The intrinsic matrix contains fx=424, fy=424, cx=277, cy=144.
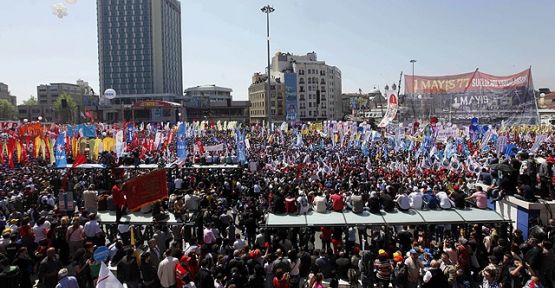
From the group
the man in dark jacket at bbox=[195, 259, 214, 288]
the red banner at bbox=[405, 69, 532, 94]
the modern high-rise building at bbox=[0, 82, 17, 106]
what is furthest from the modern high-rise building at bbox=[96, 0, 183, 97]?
the man in dark jacket at bbox=[195, 259, 214, 288]

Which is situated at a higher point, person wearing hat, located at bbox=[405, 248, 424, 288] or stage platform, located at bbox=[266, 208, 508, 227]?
stage platform, located at bbox=[266, 208, 508, 227]

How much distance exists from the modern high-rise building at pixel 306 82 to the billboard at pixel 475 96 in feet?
256

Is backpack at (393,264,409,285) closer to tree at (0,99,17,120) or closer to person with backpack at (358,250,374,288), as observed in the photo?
person with backpack at (358,250,374,288)

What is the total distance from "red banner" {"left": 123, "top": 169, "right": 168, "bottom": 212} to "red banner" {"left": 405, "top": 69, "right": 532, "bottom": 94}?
27932 mm

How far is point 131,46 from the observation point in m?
141

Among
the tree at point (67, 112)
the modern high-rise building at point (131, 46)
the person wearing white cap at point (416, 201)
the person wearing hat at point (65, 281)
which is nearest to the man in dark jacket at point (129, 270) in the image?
the person wearing hat at point (65, 281)

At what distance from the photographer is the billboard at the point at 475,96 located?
32625mm

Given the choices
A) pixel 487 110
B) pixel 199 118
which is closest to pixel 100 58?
pixel 199 118

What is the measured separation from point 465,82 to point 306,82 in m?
86.9

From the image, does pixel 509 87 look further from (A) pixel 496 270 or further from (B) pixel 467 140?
(A) pixel 496 270

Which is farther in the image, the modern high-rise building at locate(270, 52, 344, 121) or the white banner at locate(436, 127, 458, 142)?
the modern high-rise building at locate(270, 52, 344, 121)

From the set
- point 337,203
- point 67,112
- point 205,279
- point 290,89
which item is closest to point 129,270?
point 205,279

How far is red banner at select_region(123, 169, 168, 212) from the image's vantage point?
11547 mm

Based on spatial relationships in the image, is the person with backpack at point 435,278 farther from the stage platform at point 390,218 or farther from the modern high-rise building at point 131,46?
the modern high-rise building at point 131,46
